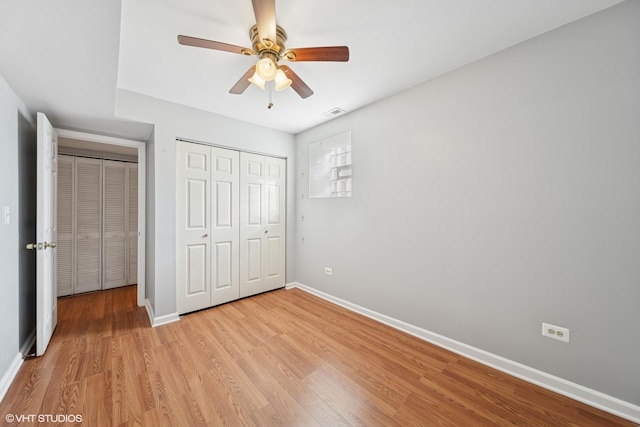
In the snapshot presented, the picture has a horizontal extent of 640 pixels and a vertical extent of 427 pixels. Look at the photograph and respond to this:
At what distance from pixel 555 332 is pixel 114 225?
537 cm

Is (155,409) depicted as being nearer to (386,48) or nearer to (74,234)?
(386,48)

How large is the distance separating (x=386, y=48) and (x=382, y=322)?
2620 millimetres

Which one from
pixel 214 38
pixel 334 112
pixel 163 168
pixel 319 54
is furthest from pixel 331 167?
pixel 163 168

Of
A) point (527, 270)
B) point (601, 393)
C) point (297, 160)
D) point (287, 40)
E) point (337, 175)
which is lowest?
point (601, 393)

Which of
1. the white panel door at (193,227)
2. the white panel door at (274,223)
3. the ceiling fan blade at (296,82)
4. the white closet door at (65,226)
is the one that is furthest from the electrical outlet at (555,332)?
the white closet door at (65,226)

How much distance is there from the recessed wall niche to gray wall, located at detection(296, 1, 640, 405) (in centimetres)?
44

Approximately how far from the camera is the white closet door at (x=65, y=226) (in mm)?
3322

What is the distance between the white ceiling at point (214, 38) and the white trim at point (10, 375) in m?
2.05

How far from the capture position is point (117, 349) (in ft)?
6.80

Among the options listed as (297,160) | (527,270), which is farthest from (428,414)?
(297,160)

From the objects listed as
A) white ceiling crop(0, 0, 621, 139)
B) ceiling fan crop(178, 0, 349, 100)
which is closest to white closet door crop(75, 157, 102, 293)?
white ceiling crop(0, 0, 621, 139)

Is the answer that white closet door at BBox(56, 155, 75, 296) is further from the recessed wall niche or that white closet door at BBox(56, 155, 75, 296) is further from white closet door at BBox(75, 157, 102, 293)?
the recessed wall niche

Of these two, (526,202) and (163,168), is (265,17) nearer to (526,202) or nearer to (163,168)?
(163,168)

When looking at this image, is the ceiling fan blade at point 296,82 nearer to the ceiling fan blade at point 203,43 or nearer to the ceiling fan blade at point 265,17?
the ceiling fan blade at point 265,17
